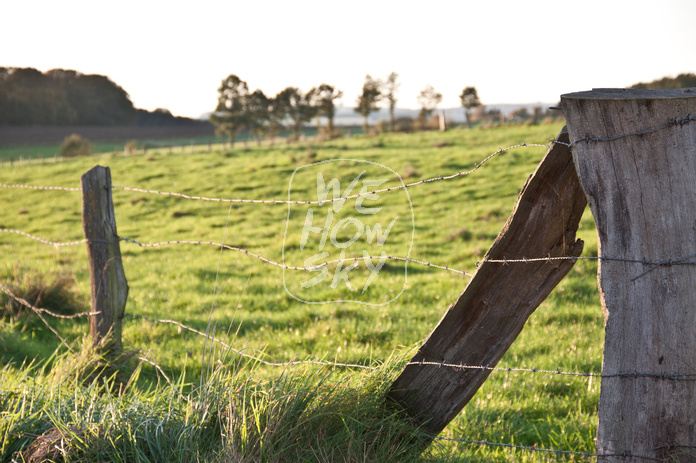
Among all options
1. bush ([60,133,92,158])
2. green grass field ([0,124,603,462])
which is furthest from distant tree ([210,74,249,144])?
green grass field ([0,124,603,462])

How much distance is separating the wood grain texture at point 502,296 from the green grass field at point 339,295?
208mm

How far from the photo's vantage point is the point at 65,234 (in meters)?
16.5

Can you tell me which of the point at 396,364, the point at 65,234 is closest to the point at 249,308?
the point at 396,364

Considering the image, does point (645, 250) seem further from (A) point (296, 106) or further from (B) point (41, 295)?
(A) point (296, 106)

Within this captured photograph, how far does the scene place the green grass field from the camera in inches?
156

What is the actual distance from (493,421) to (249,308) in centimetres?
425

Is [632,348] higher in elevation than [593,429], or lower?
higher

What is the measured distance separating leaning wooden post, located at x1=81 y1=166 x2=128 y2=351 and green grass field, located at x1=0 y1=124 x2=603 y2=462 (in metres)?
0.24

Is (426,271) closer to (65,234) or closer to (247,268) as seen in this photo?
(247,268)

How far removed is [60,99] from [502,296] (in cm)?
10419

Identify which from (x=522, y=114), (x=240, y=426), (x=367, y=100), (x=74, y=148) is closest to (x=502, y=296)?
(x=240, y=426)

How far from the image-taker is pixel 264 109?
7406cm
